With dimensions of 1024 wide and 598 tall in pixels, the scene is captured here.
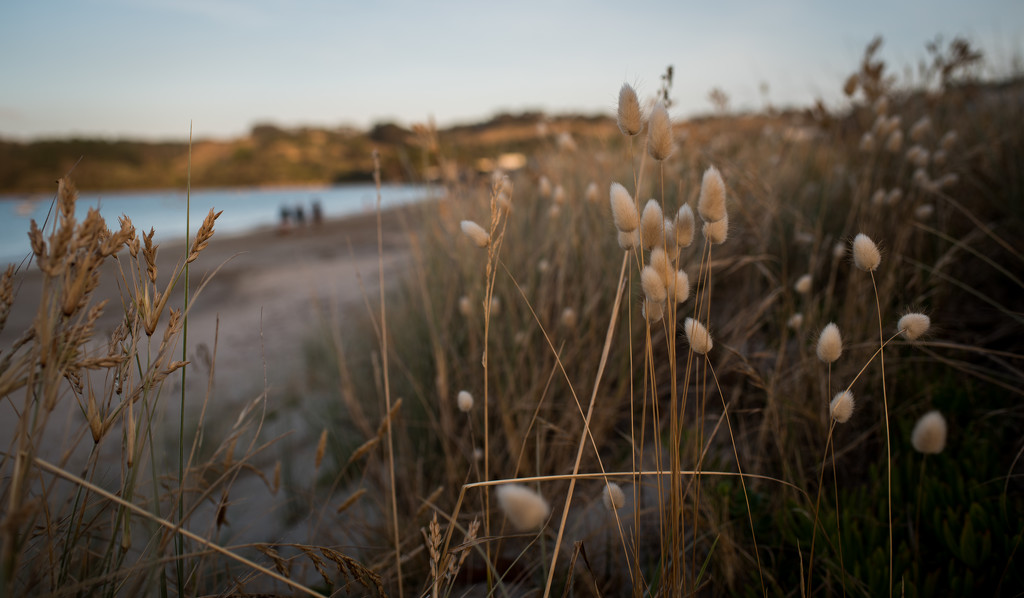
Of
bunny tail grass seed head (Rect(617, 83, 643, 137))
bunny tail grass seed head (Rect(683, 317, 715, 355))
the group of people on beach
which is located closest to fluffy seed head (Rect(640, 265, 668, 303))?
bunny tail grass seed head (Rect(683, 317, 715, 355))

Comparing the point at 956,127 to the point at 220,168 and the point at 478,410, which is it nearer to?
the point at 478,410

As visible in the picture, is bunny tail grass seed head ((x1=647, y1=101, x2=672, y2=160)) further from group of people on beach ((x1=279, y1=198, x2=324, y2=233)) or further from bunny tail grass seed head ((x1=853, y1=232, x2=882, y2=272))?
group of people on beach ((x1=279, y1=198, x2=324, y2=233))

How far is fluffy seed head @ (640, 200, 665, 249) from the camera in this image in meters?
0.88

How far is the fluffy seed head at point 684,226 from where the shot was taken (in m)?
0.89

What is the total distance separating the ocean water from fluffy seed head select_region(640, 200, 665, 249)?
708 mm

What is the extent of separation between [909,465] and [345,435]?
2.04m

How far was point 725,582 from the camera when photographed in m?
1.21

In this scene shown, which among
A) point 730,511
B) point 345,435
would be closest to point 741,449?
point 730,511

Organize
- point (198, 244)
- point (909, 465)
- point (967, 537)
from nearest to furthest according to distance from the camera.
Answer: point (198, 244)
point (967, 537)
point (909, 465)

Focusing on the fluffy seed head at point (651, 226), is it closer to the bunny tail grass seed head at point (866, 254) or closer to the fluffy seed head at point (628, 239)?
the fluffy seed head at point (628, 239)

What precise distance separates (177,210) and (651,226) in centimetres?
3660

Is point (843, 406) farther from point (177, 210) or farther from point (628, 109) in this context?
point (177, 210)

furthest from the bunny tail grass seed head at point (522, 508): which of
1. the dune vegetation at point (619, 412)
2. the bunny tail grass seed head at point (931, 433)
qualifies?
the bunny tail grass seed head at point (931, 433)

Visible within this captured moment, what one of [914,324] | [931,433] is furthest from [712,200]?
[931,433]
